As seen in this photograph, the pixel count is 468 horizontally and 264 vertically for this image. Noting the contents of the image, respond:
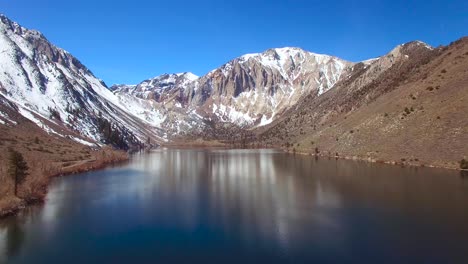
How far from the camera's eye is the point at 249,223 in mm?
42594

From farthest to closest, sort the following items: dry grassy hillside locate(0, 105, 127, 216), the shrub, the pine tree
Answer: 1. the shrub
2. dry grassy hillside locate(0, 105, 127, 216)
3. the pine tree

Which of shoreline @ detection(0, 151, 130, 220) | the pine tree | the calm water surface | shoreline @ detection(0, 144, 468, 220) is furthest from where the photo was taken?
the pine tree

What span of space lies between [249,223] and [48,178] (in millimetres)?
50416

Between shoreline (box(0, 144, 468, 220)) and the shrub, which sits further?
the shrub

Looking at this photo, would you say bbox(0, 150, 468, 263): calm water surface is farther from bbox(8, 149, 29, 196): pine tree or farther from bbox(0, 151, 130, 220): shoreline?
bbox(8, 149, 29, 196): pine tree

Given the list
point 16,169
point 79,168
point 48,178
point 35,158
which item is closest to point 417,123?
point 79,168

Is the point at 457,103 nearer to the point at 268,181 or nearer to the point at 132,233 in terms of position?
the point at 268,181

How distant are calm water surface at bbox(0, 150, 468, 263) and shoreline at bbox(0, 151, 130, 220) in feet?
5.47

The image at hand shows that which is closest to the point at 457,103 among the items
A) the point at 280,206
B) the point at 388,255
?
the point at 280,206

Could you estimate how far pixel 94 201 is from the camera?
5784 cm

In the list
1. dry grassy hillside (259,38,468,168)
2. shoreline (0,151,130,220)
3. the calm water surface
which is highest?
dry grassy hillside (259,38,468,168)

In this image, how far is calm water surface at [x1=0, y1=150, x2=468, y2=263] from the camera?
32.8 meters

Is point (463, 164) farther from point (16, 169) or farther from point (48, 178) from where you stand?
point (48, 178)

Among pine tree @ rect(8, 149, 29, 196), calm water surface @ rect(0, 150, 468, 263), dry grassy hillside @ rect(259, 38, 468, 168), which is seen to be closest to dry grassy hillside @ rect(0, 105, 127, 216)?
pine tree @ rect(8, 149, 29, 196)
